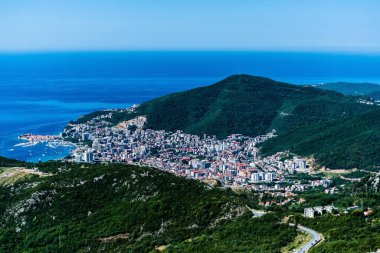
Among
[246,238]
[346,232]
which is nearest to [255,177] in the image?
[246,238]

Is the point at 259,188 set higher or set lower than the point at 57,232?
lower

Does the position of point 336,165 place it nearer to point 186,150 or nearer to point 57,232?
point 186,150

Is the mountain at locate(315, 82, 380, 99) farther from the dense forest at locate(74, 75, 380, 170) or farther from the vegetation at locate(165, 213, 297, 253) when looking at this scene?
the vegetation at locate(165, 213, 297, 253)

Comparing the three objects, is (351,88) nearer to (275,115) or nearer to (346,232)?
(275,115)

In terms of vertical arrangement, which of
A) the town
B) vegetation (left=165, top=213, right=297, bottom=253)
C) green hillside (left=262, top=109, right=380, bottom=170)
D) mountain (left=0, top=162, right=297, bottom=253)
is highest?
vegetation (left=165, top=213, right=297, bottom=253)

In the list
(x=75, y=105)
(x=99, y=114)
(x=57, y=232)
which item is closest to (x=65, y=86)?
(x=75, y=105)

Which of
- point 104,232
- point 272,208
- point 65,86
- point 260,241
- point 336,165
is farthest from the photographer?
point 65,86

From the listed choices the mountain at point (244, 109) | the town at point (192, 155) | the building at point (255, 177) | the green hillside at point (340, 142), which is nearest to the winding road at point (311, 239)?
the town at point (192, 155)

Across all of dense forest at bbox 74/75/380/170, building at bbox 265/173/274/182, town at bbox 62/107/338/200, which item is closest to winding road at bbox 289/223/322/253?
town at bbox 62/107/338/200
